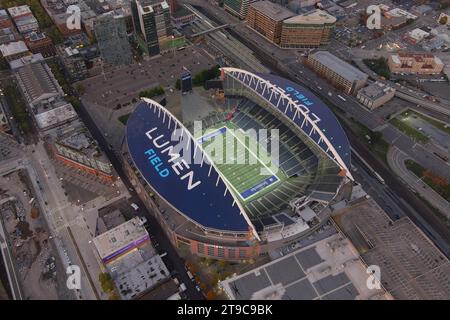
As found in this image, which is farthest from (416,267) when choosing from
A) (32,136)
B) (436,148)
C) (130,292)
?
(32,136)

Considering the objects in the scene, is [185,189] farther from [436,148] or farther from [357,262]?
[436,148]

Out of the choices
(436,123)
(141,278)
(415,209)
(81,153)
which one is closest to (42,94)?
(81,153)

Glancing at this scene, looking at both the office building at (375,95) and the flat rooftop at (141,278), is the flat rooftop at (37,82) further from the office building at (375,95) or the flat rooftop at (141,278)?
the office building at (375,95)

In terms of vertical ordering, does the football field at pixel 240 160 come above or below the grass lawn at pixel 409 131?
above

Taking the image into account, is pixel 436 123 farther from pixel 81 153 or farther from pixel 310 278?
pixel 81 153

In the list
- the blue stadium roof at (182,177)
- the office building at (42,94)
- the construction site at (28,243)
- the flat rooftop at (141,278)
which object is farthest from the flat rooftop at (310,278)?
the office building at (42,94)
